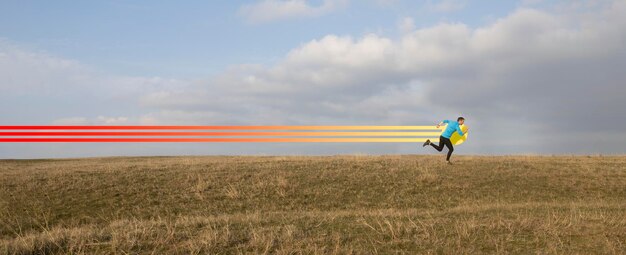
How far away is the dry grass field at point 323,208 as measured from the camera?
8.08 m

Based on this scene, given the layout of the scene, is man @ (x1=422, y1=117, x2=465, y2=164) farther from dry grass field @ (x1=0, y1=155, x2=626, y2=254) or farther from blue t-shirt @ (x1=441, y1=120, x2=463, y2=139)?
dry grass field @ (x1=0, y1=155, x2=626, y2=254)

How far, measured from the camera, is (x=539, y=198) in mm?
16922

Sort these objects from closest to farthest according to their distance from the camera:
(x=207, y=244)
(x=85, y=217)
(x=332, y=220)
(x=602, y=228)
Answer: (x=207, y=244), (x=602, y=228), (x=332, y=220), (x=85, y=217)

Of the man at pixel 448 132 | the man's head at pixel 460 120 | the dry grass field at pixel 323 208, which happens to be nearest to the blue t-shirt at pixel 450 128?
the man at pixel 448 132

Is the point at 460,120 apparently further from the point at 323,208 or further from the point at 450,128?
the point at 323,208

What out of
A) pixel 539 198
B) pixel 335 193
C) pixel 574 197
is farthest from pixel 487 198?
pixel 335 193

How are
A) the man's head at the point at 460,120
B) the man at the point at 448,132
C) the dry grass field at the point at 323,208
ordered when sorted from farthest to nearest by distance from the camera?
the man's head at the point at 460,120 → the man at the point at 448,132 → the dry grass field at the point at 323,208

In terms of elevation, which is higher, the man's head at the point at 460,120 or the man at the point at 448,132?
the man's head at the point at 460,120

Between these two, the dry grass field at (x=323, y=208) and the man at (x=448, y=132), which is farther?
the man at (x=448, y=132)

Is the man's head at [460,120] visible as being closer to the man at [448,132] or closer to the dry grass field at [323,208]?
the man at [448,132]

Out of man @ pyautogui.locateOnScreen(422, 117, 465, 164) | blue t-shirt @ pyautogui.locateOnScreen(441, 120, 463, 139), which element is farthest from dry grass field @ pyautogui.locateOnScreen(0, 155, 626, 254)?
blue t-shirt @ pyautogui.locateOnScreen(441, 120, 463, 139)

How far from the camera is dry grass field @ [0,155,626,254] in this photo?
8.08 metres

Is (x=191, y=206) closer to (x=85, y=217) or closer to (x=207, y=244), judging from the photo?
(x=85, y=217)

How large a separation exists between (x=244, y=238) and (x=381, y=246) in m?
2.22
